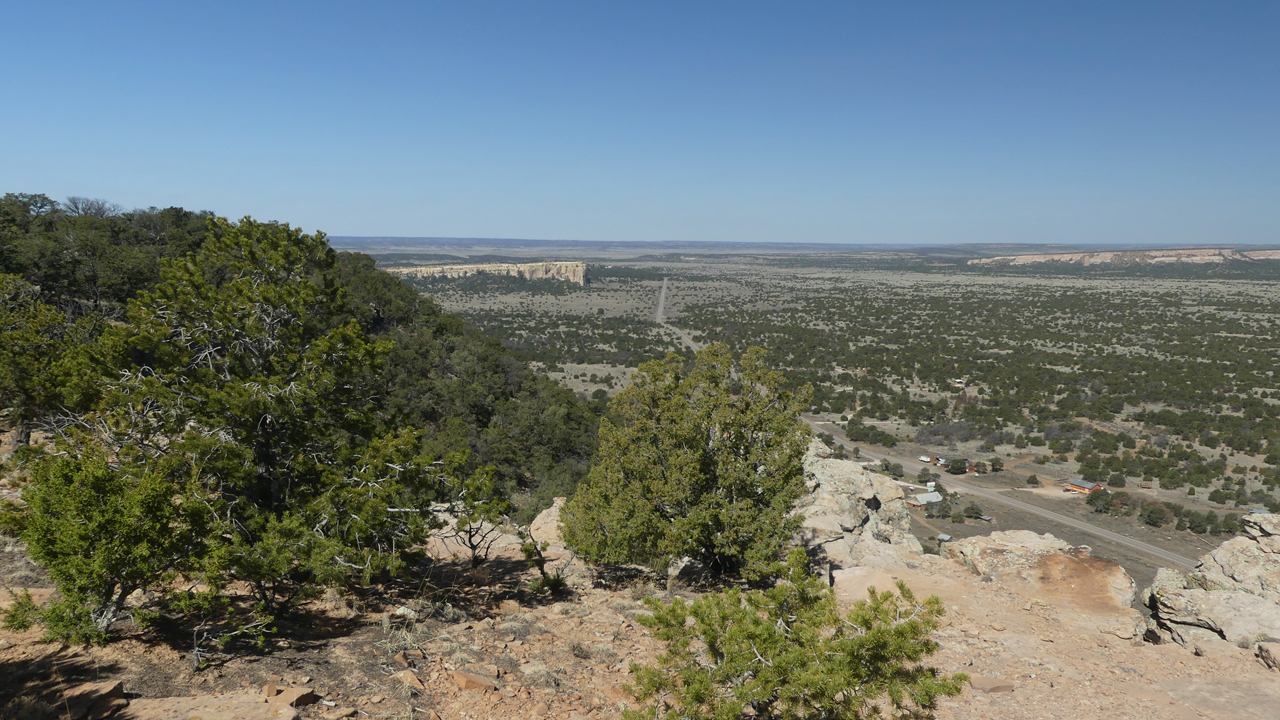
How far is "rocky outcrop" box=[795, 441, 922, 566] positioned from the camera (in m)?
17.7

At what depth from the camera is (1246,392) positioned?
58.0 metres

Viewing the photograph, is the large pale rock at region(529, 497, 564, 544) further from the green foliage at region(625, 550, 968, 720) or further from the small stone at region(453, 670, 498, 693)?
the green foliage at region(625, 550, 968, 720)

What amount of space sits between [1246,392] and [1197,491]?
101ft

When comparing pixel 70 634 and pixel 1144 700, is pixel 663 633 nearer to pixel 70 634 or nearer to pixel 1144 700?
pixel 70 634

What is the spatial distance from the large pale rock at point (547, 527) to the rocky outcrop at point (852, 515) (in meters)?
7.89

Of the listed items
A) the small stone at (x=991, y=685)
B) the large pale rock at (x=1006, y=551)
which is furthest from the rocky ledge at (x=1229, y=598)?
the small stone at (x=991, y=685)

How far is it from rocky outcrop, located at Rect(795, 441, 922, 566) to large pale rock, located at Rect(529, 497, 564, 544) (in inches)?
311

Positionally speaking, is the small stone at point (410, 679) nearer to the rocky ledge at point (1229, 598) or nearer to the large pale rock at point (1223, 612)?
the rocky ledge at point (1229, 598)

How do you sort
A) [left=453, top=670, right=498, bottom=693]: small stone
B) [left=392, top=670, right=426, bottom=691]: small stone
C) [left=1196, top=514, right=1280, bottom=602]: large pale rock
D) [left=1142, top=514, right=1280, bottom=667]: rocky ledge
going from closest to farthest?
[left=392, top=670, right=426, bottom=691]: small stone, [left=453, top=670, right=498, bottom=693]: small stone, [left=1142, top=514, right=1280, bottom=667]: rocky ledge, [left=1196, top=514, right=1280, bottom=602]: large pale rock

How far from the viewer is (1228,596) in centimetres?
1333

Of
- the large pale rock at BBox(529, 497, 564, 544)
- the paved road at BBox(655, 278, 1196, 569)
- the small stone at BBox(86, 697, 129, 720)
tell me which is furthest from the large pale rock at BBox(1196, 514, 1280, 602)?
the small stone at BBox(86, 697, 129, 720)

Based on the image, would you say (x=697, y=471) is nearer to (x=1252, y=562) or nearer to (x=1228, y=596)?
(x=1228, y=596)

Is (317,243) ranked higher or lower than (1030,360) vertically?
higher

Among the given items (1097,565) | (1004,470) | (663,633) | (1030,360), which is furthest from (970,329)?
(663,633)
